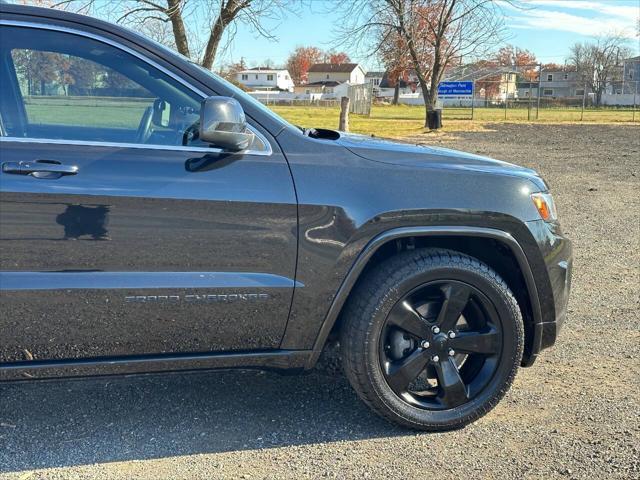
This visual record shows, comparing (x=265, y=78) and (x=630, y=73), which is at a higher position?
(x=265, y=78)

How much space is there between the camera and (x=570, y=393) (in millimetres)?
3574

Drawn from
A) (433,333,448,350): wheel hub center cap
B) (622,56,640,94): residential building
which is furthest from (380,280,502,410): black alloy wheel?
(622,56,640,94): residential building

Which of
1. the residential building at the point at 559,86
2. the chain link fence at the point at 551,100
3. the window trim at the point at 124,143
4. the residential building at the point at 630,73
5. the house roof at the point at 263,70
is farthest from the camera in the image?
the house roof at the point at 263,70

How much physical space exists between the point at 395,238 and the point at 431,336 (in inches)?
20.7

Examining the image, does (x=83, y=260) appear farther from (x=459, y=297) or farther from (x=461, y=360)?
(x=461, y=360)

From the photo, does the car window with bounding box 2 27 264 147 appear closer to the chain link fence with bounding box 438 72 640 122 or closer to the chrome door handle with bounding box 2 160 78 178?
the chrome door handle with bounding box 2 160 78 178

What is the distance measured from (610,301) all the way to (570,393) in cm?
181

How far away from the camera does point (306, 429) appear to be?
320cm

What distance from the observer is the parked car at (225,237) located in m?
2.63

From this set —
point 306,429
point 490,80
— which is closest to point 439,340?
point 306,429

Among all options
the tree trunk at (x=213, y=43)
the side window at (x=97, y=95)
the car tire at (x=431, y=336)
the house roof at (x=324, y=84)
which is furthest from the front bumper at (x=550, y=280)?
the house roof at (x=324, y=84)

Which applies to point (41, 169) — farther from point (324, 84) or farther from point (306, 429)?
point (324, 84)

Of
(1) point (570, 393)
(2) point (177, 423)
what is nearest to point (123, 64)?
(2) point (177, 423)

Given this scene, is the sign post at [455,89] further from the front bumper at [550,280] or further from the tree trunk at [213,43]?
the front bumper at [550,280]
